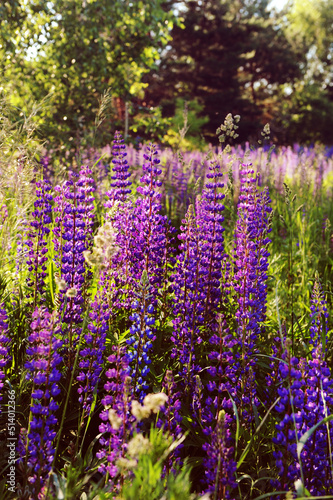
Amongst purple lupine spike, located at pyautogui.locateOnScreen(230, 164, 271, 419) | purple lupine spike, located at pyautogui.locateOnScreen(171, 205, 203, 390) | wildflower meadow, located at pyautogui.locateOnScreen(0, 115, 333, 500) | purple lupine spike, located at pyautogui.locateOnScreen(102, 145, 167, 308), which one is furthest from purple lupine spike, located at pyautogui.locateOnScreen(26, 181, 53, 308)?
purple lupine spike, located at pyautogui.locateOnScreen(230, 164, 271, 419)

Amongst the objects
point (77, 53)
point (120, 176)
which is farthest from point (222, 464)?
point (77, 53)

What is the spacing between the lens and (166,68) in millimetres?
26500

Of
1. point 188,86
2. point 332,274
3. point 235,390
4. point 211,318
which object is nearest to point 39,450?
point 235,390

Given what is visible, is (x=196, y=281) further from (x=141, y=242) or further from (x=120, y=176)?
(x=120, y=176)

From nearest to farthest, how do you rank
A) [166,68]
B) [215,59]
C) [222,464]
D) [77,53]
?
[222,464] → [77,53] → [215,59] → [166,68]

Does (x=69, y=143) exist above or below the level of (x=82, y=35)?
below

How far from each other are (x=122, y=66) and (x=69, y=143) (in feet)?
6.21

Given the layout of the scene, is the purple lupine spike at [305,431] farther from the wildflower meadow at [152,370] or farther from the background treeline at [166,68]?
the background treeline at [166,68]

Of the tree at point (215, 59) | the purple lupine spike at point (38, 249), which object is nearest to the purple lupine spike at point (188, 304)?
the purple lupine spike at point (38, 249)

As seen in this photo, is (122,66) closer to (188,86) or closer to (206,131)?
(206,131)

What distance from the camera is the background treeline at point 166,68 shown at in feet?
23.9

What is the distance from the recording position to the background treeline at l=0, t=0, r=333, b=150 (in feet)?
23.9

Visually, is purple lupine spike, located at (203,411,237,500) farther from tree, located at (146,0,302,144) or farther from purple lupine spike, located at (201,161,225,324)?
tree, located at (146,0,302,144)

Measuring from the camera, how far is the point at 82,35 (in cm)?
748
